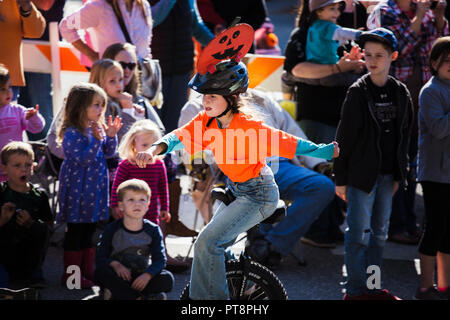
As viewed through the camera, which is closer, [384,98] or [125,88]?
[384,98]

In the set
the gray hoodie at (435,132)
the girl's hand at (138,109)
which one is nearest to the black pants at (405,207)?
the gray hoodie at (435,132)

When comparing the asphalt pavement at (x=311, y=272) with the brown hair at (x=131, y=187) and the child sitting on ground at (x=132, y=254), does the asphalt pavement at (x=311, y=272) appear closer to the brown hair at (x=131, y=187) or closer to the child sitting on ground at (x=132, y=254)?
the child sitting on ground at (x=132, y=254)

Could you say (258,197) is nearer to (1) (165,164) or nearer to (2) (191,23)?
(1) (165,164)

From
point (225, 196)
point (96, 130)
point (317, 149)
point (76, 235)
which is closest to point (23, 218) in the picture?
point (76, 235)

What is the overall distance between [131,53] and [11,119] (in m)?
1.03

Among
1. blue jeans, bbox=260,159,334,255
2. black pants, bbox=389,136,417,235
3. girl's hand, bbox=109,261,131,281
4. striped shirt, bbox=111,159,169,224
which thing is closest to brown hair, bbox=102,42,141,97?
striped shirt, bbox=111,159,169,224

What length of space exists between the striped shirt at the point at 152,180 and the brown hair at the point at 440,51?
2.02 metres

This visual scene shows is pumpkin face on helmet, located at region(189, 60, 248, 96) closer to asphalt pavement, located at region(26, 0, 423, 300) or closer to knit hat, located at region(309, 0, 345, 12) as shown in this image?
asphalt pavement, located at region(26, 0, 423, 300)

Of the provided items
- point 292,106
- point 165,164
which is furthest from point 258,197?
point 292,106

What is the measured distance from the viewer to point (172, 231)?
585 cm

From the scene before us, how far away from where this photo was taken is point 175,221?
19.2ft

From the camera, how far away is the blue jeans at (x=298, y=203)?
18.4 ft

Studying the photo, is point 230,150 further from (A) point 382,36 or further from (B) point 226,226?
(A) point 382,36
